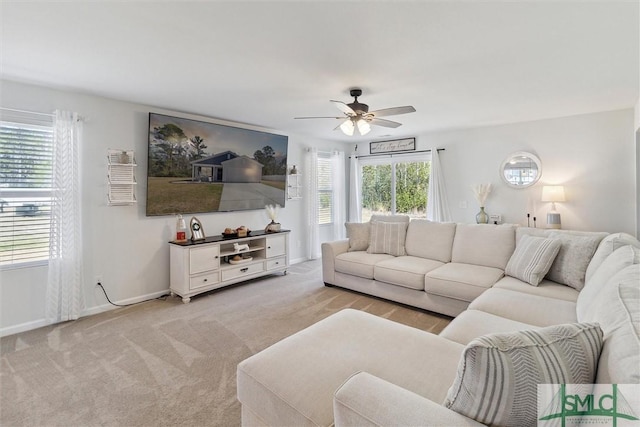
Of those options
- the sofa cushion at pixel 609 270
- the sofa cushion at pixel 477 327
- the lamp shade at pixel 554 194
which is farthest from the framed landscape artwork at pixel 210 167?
the sofa cushion at pixel 609 270

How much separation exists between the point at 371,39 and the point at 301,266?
12.8ft

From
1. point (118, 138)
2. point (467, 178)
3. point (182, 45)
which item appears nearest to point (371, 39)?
point (182, 45)

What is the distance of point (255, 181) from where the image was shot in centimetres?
477

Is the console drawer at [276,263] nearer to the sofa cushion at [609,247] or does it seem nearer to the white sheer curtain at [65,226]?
the white sheer curtain at [65,226]

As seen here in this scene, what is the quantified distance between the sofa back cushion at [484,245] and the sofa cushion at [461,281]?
11 cm

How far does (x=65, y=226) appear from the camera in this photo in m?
3.06

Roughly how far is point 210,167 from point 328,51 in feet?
8.31

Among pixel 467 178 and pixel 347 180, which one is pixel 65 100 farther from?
pixel 467 178

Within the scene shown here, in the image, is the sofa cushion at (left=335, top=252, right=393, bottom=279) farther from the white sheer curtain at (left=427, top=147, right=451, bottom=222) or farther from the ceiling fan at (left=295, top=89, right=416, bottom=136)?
the white sheer curtain at (left=427, top=147, right=451, bottom=222)

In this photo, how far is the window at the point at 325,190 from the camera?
604cm

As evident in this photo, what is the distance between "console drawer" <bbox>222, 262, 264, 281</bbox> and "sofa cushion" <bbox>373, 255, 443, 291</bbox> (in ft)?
5.69

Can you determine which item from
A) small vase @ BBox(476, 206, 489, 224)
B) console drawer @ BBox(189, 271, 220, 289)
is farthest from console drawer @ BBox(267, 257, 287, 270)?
small vase @ BBox(476, 206, 489, 224)

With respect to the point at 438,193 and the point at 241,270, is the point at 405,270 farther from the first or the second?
the point at 438,193

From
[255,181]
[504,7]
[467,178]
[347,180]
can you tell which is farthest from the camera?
[347,180]
